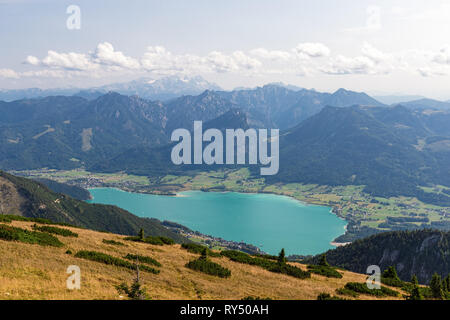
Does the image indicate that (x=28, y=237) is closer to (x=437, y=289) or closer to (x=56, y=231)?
(x=56, y=231)

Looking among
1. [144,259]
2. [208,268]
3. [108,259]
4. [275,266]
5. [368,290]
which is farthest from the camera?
[275,266]

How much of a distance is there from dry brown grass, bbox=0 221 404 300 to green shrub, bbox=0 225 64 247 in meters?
1.06

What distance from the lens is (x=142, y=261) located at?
34.5 m

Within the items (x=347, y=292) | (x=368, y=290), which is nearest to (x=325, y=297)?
(x=347, y=292)

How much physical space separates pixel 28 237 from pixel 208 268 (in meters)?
17.1

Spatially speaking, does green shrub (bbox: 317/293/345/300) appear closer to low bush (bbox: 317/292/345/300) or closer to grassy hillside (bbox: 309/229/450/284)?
low bush (bbox: 317/292/345/300)

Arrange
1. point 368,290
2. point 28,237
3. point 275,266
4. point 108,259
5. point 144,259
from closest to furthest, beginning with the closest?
point 108,259, point 368,290, point 28,237, point 144,259, point 275,266

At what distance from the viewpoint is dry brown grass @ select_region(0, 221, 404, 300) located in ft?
76.6

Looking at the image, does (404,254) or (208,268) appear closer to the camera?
(208,268)

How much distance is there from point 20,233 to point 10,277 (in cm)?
1213

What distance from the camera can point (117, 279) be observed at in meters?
27.7

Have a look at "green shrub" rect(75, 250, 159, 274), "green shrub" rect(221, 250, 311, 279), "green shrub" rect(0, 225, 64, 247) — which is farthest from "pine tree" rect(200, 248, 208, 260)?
"green shrub" rect(0, 225, 64, 247)
